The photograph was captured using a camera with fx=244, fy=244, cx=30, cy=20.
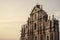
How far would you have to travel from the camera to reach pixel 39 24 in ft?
47.7

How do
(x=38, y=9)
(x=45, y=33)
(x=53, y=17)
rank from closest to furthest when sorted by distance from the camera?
(x=53, y=17) → (x=45, y=33) → (x=38, y=9)

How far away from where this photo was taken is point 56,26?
41.9 ft

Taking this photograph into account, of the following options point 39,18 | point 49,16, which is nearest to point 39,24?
point 39,18

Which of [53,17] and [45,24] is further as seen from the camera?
[45,24]

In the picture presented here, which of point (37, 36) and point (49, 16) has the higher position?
point (49, 16)

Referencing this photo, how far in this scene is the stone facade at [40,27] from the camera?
12816 mm

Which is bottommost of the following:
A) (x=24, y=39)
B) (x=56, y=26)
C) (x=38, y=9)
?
(x=24, y=39)

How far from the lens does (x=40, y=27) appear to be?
14.4 meters

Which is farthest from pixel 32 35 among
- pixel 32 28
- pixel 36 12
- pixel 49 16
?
pixel 49 16

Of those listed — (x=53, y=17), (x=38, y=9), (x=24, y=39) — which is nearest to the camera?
(x=53, y=17)

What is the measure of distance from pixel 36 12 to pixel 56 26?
8.63ft

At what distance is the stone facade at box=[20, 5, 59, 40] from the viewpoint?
12.8 meters

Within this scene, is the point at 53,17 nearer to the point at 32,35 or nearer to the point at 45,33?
the point at 45,33

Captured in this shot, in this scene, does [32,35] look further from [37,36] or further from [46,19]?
[46,19]
